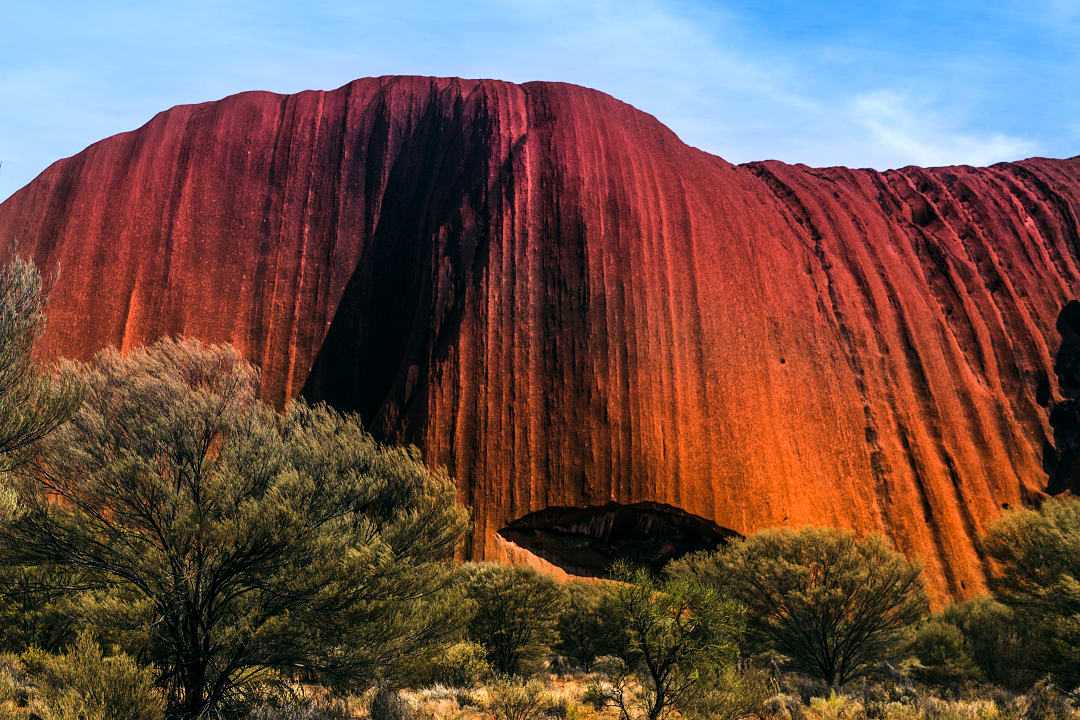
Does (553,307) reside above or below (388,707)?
above

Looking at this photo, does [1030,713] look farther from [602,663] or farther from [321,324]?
[321,324]

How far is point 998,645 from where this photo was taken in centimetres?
2106

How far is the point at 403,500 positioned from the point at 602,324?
13383 millimetres

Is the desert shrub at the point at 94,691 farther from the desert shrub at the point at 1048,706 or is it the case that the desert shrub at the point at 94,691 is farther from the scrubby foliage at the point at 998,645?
Result: the scrubby foliage at the point at 998,645

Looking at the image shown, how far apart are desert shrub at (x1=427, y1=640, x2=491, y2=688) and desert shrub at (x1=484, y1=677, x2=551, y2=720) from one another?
292 centimetres

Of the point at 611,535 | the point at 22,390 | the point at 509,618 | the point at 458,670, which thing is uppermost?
the point at 22,390

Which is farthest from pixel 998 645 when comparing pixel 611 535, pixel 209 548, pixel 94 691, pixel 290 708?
pixel 94 691

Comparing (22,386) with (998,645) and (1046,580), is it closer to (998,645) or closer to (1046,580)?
(1046,580)

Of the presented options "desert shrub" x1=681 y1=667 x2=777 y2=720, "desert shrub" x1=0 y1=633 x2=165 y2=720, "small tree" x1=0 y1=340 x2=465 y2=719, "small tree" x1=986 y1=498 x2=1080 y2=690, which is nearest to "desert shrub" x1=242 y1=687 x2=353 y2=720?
"small tree" x1=0 y1=340 x2=465 y2=719

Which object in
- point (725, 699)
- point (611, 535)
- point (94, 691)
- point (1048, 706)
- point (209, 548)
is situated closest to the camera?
point (94, 691)

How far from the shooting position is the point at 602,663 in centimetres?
2277

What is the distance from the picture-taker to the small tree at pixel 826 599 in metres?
19.0

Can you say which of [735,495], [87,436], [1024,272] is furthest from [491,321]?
[1024,272]

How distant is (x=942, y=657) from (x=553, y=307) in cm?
1579
